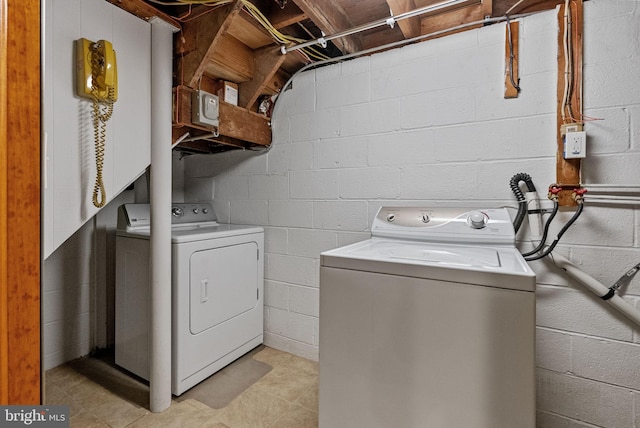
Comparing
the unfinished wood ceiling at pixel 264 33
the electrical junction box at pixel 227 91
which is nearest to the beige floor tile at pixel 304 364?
the unfinished wood ceiling at pixel 264 33

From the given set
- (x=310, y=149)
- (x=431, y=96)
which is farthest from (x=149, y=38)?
(x=431, y=96)

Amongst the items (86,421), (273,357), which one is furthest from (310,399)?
(86,421)

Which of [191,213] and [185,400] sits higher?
[191,213]

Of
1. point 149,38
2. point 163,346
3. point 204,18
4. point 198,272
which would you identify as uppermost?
point 204,18

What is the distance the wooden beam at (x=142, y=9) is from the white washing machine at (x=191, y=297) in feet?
3.58

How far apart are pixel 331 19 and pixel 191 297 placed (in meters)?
1.76

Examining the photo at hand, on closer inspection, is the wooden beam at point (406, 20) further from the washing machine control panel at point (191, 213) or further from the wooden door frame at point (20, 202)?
the washing machine control panel at point (191, 213)

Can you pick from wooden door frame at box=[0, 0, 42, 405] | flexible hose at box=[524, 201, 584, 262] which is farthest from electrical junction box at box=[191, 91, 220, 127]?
flexible hose at box=[524, 201, 584, 262]

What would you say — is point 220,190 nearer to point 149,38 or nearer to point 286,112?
point 286,112

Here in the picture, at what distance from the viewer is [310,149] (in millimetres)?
2080

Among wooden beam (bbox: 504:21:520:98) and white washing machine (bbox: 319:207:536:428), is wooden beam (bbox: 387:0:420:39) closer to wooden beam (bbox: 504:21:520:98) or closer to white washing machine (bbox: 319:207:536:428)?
wooden beam (bbox: 504:21:520:98)

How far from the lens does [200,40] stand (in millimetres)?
1558

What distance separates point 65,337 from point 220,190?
4.75 ft

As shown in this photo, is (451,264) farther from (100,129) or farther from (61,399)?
(61,399)
